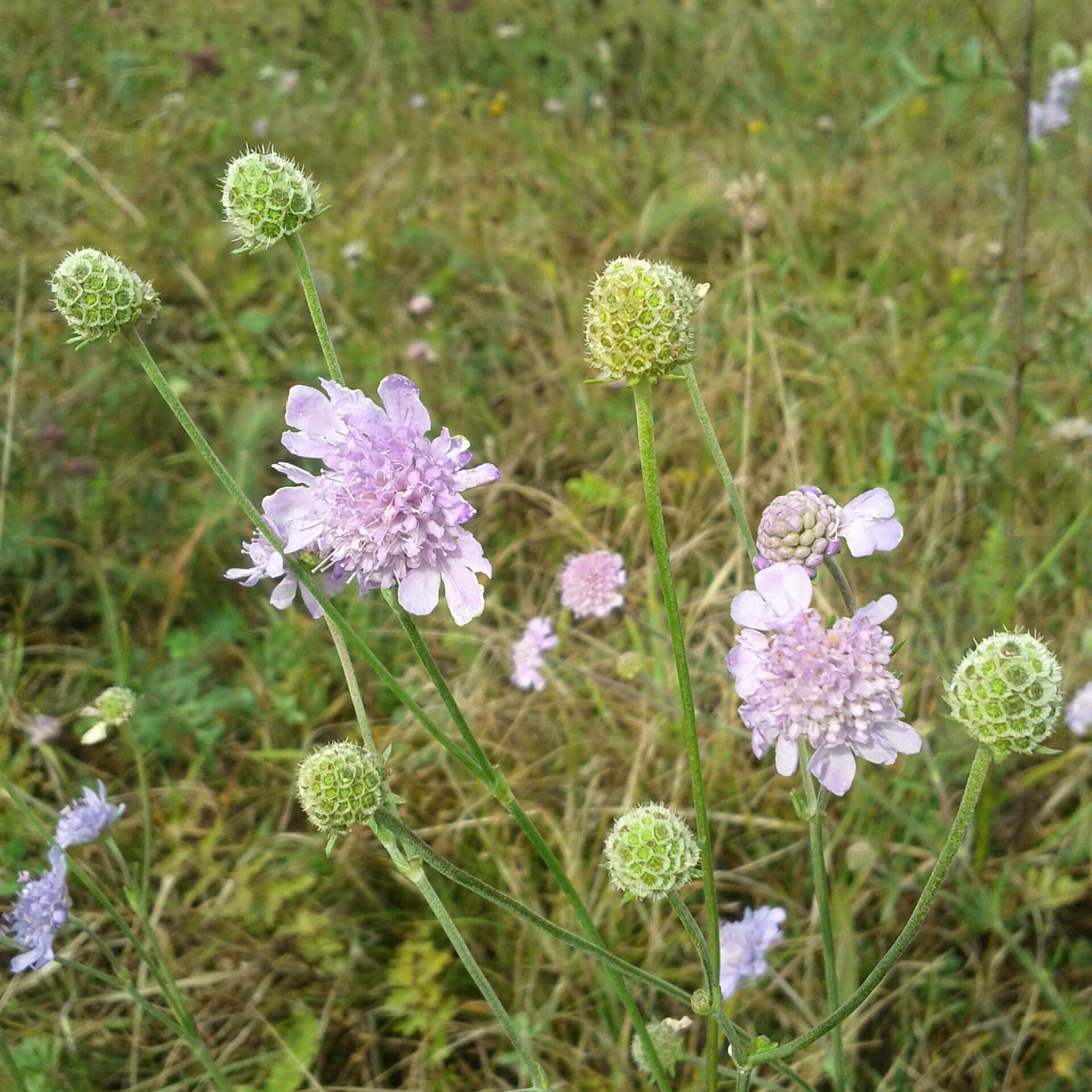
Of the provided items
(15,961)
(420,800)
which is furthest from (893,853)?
(15,961)

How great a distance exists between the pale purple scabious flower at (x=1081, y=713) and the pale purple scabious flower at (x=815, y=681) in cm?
141

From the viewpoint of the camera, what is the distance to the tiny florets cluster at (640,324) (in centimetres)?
Answer: 111

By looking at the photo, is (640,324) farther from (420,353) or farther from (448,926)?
(420,353)

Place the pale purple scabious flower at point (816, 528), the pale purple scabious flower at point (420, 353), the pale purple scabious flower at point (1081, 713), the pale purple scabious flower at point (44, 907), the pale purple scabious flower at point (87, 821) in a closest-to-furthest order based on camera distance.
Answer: the pale purple scabious flower at point (816, 528) < the pale purple scabious flower at point (44, 907) < the pale purple scabious flower at point (87, 821) < the pale purple scabious flower at point (1081, 713) < the pale purple scabious flower at point (420, 353)

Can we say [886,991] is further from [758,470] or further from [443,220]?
[443,220]

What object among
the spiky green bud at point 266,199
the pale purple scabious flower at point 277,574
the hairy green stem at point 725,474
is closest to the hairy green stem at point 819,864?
the hairy green stem at point 725,474

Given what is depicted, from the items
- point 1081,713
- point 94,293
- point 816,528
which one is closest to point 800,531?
point 816,528

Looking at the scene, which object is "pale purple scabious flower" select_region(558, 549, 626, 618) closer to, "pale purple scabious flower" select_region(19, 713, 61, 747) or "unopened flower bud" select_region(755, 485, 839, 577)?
"unopened flower bud" select_region(755, 485, 839, 577)

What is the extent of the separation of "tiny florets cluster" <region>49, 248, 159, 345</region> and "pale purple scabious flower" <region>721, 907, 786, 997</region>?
1.54m

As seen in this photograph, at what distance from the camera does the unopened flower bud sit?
1308 mm

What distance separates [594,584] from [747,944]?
2.79 feet

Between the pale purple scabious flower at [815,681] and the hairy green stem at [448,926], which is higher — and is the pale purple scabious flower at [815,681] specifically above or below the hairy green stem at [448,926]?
above

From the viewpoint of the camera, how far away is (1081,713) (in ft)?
7.92

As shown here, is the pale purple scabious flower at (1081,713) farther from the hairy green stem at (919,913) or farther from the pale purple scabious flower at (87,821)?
the pale purple scabious flower at (87,821)
